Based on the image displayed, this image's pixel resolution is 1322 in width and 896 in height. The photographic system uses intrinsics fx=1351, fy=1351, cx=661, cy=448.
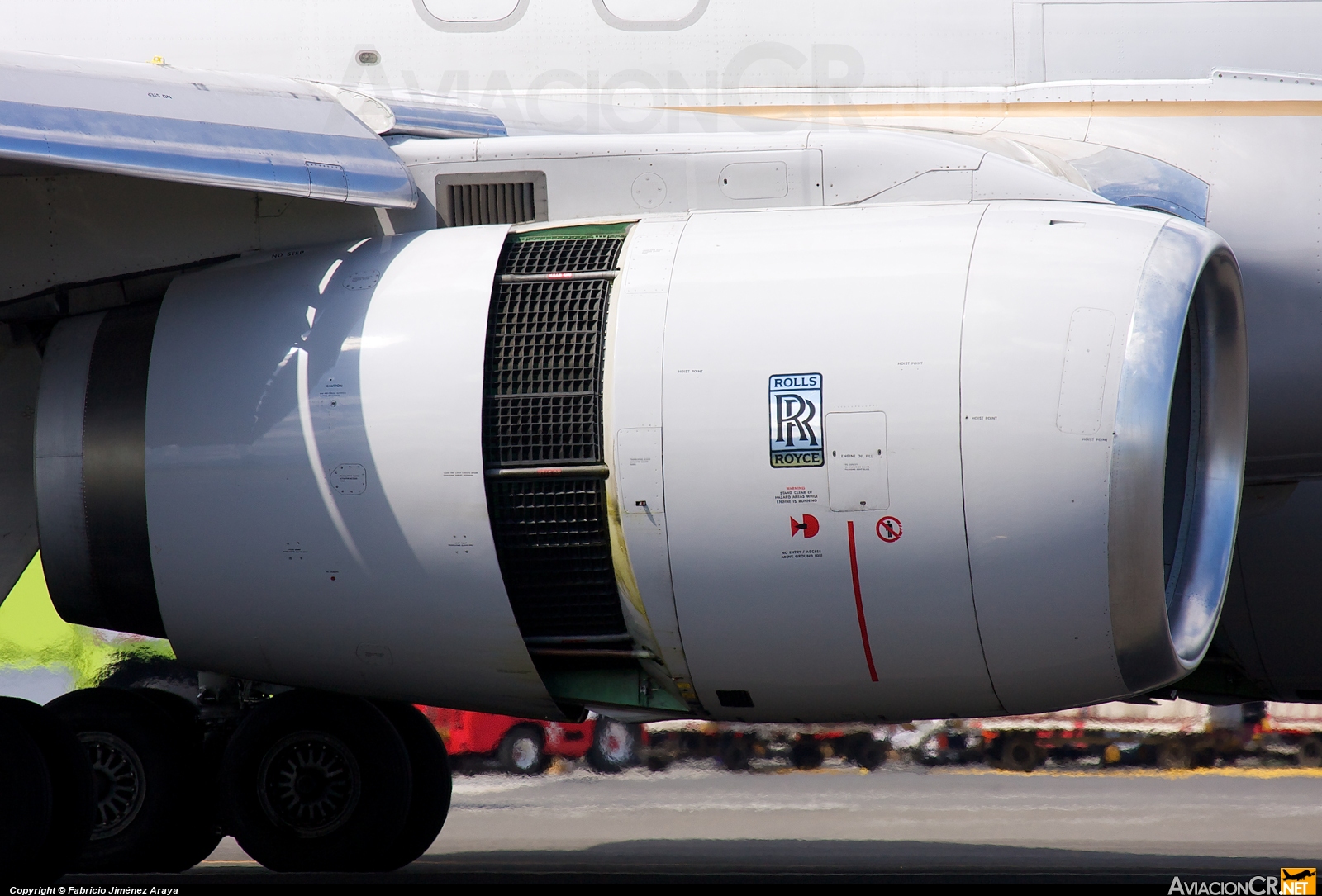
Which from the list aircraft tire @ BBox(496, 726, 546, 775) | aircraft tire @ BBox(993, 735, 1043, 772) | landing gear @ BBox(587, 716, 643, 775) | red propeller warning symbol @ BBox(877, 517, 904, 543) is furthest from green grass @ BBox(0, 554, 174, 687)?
red propeller warning symbol @ BBox(877, 517, 904, 543)

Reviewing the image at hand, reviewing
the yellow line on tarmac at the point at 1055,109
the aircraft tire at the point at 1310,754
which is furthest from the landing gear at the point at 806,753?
the yellow line on tarmac at the point at 1055,109

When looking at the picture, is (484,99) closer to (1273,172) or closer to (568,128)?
(568,128)

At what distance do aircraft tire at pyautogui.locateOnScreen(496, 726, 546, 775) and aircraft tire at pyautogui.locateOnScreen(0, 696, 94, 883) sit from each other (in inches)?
289

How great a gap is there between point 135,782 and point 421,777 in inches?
57.5

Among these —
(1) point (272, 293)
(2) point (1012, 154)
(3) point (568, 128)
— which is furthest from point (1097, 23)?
(1) point (272, 293)

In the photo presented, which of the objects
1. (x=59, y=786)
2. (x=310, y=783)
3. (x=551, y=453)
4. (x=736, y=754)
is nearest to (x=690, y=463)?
(x=551, y=453)

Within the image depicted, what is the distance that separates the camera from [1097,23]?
19.5 ft

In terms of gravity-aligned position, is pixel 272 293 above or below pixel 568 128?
below

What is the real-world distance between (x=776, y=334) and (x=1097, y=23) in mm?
2696

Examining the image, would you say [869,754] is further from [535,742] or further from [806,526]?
[806,526]

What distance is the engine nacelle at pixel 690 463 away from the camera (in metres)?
4.18

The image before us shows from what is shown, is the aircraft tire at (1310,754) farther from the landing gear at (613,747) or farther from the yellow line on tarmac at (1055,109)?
the yellow line on tarmac at (1055,109)

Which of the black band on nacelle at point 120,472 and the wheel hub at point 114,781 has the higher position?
the black band on nacelle at point 120,472

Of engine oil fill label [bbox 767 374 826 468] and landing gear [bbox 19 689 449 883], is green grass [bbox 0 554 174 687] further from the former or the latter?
engine oil fill label [bbox 767 374 826 468]
